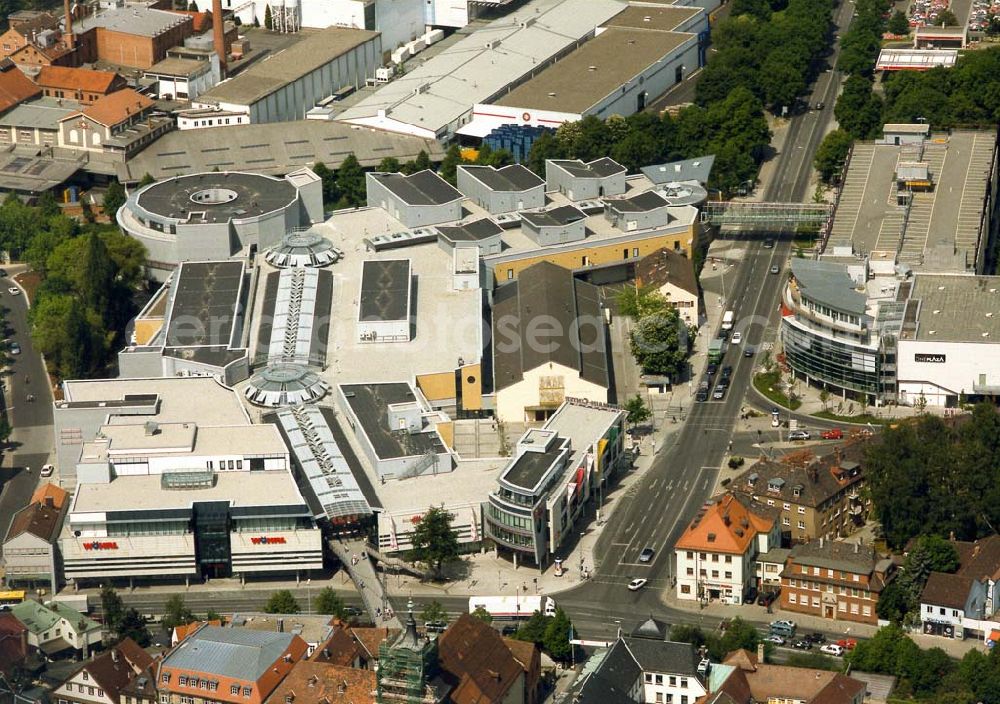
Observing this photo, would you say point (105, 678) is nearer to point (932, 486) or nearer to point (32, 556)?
point (32, 556)

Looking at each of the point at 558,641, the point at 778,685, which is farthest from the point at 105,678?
the point at 778,685

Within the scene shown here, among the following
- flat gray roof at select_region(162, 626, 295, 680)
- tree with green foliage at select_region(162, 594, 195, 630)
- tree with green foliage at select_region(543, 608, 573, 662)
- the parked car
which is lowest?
the parked car

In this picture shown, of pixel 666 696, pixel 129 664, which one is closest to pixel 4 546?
pixel 129 664

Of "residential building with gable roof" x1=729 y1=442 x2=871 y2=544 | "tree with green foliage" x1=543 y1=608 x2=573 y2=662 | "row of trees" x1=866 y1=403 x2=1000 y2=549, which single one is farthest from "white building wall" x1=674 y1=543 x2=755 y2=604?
"tree with green foliage" x1=543 y1=608 x2=573 y2=662

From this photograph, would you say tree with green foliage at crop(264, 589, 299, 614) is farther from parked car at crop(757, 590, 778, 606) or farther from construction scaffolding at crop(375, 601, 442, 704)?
parked car at crop(757, 590, 778, 606)

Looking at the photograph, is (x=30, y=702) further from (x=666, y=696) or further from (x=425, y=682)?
(x=666, y=696)

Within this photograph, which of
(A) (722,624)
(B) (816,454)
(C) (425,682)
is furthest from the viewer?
(B) (816,454)
